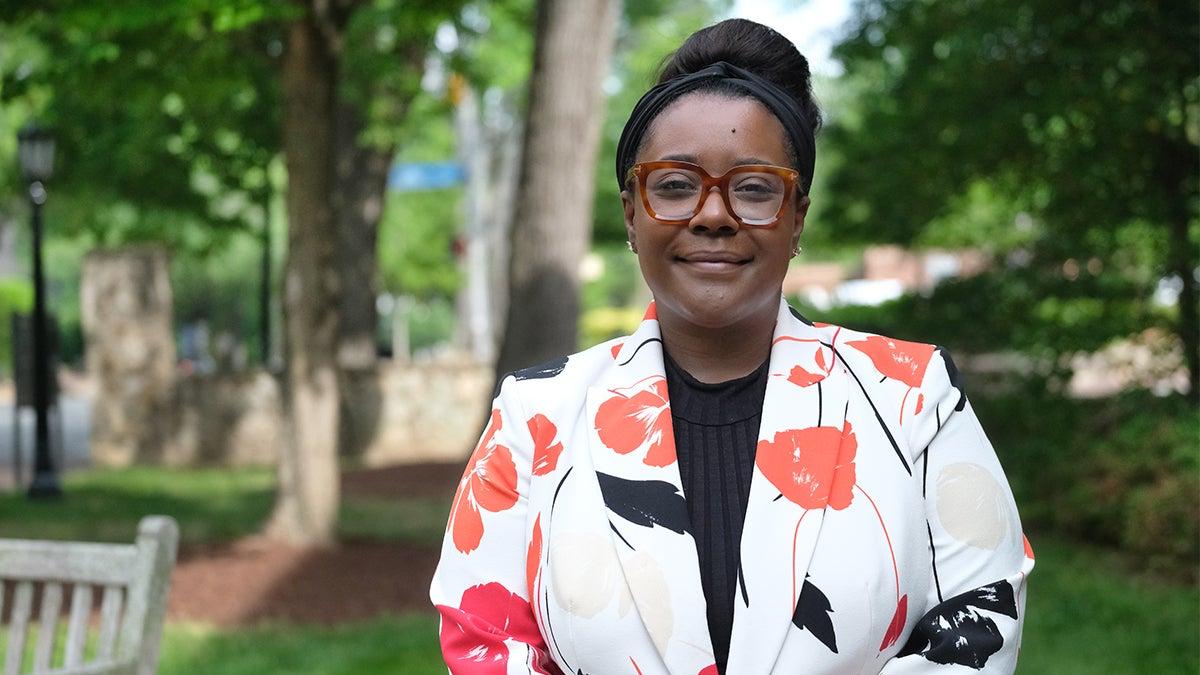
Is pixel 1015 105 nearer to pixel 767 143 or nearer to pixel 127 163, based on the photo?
pixel 767 143

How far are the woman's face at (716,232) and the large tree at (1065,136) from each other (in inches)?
313

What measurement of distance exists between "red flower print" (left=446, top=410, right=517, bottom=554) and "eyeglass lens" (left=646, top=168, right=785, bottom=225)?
0.40 metres

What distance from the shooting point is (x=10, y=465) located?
68.2ft

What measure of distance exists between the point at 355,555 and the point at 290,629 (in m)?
2.25

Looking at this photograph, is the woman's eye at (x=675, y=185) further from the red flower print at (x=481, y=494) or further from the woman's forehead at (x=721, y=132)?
the red flower print at (x=481, y=494)

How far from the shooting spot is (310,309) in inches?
431

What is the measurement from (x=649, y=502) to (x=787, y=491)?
0.18m

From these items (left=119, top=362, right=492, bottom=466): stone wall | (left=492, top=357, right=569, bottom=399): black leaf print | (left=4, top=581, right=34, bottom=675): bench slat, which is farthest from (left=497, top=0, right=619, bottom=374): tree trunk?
(left=119, top=362, right=492, bottom=466): stone wall

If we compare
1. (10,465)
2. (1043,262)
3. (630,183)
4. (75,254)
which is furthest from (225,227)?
(75,254)

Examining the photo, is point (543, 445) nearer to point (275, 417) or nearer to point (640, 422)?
point (640, 422)

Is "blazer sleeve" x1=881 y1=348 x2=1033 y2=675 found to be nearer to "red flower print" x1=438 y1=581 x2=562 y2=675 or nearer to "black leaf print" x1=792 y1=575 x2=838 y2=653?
"black leaf print" x1=792 y1=575 x2=838 y2=653

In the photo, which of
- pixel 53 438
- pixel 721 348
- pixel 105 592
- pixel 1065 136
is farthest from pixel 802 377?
pixel 53 438

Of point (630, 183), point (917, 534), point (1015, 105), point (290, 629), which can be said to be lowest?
point (290, 629)

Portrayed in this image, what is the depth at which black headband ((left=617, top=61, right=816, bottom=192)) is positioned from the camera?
2070mm
